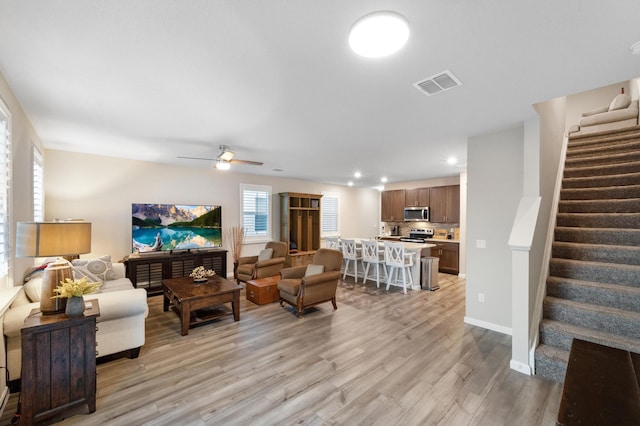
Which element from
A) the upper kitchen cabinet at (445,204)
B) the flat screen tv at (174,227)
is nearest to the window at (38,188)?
the flat screen tv at (174,227)

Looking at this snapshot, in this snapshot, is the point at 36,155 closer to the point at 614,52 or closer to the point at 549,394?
the point at 614,52

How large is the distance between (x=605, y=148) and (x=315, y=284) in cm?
528

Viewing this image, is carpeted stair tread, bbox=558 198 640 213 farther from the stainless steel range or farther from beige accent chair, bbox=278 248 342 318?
the stainless steel range

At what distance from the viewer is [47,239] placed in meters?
1.97

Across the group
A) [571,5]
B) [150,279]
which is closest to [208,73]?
[571,5]

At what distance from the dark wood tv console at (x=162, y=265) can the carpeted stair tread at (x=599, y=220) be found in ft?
19.5

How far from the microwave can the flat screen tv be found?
17.1ft

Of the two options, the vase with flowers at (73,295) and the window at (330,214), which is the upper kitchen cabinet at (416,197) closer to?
the window at (330,214)

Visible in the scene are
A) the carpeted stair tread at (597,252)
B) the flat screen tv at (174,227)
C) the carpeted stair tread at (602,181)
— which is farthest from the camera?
the flat screen tv at (174,227)

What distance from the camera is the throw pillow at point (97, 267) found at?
404cm

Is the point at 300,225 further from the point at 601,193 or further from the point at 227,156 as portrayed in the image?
the point at 601,193

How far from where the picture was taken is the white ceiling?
4.77 ft

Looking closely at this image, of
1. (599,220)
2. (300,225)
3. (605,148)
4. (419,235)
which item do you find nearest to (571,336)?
(599,220)

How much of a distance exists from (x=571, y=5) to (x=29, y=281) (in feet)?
15.8
